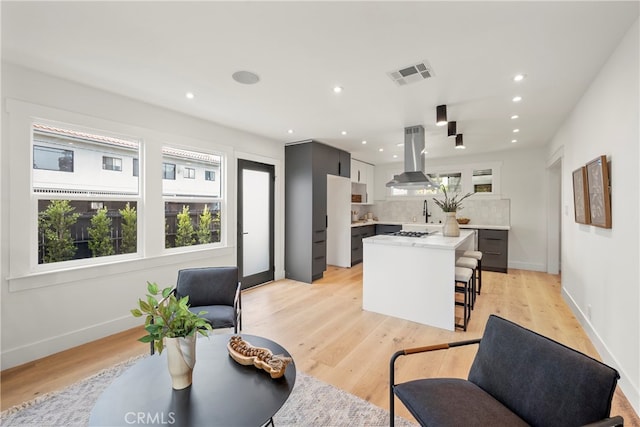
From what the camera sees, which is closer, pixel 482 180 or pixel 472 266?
pixel 472 266

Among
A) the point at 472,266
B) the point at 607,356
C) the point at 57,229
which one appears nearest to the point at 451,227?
the point at 472,266

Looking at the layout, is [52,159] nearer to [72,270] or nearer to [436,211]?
[72,270]

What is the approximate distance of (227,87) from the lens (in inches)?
114

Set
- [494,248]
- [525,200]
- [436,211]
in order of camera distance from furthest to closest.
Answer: [436,211] < [525,200] < [494,248]

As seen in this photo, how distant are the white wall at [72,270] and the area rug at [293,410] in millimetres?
860

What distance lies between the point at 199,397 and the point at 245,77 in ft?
8.35

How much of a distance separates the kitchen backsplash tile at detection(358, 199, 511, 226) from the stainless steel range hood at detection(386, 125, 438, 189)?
2804 mm

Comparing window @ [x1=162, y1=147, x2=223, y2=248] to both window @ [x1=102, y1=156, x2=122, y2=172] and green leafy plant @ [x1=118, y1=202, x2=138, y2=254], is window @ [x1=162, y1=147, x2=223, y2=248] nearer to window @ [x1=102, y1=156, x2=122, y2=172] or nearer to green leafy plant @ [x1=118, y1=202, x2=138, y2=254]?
green leafy plant @ [x1=118, y1=202, x2=138, y2=254]

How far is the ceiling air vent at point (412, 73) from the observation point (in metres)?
2.46

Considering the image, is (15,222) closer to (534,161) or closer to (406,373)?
(406,373)

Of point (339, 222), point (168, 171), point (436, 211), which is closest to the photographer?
point (168, 171)

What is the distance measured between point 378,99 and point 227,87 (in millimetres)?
1649

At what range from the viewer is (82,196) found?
2898mm

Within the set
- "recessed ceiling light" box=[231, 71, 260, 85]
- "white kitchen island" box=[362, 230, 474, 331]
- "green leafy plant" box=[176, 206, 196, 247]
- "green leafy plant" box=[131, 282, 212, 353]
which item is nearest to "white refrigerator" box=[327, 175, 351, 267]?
"white kitchen island" box=[362, 230, 474, 331]
